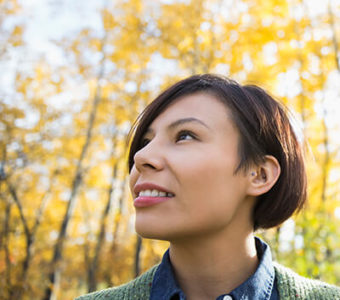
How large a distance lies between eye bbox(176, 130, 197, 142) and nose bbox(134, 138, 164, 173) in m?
0.09

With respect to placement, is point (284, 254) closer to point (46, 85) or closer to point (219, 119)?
point (219, 119)

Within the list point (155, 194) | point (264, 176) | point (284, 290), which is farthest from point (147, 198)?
point (284, 290)

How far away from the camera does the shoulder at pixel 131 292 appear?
135cm

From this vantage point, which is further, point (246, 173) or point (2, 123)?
point (2, 123)

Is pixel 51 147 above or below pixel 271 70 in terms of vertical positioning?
below

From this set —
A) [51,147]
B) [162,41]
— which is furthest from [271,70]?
[51,147]

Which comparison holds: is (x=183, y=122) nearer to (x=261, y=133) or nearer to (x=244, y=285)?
(x=261, y=133)

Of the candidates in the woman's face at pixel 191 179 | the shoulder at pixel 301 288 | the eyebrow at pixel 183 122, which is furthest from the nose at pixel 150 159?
the shoulder at pixel 301 288

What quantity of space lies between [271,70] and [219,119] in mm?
5368

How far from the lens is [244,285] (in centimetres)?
126

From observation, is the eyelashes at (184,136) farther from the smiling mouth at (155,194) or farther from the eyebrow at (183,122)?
the smiling mouth at (155,194)

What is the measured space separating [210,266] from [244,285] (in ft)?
0.43

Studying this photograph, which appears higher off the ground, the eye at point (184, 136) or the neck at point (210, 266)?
the eye at point (184, 136)

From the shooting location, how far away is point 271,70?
20.7 ft
